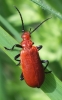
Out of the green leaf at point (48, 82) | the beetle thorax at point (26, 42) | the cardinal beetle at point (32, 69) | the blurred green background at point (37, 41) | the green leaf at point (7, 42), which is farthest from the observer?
the blurred green background at point (37, 41)

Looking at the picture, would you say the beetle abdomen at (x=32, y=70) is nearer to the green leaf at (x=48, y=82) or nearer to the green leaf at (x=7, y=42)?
the green leaf at (x=48, y=82)

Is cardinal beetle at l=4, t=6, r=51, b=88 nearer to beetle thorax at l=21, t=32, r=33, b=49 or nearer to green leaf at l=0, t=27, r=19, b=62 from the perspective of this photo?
green leaf at l=0, t=27, r=19, b=62

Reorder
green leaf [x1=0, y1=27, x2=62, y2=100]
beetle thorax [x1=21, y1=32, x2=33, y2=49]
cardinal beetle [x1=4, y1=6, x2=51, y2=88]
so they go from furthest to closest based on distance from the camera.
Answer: beetle thorax [x1=21, y1=32, x2=33, y2=49] < cardinal beetle [x1=4, y1=6, x2=51, y2=88] < green leaf [x1=0, y1=27, x2=62, y2=100]

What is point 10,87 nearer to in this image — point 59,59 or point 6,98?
point 6,98

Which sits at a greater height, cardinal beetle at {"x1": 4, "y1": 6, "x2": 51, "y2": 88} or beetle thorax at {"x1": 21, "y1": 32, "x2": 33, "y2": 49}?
beetle thorax at {"x1": 21, "y1": 32, "x2": 33, "y2": 49}

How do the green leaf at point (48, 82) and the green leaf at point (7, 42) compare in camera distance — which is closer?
the green leaf at point (48, 82)

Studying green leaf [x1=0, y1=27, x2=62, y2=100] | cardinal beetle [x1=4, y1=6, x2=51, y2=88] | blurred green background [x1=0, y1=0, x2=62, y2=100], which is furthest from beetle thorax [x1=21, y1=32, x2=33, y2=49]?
blurred green background [x1=0, y1=0, x2=62, y2=100]

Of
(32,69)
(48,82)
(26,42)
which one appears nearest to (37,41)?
(26,42)

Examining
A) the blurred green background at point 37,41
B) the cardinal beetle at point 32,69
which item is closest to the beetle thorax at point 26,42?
the cardinal beetle at point 32,69

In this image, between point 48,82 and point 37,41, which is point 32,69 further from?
point 37,41
